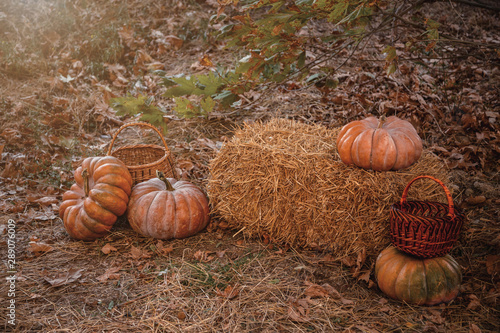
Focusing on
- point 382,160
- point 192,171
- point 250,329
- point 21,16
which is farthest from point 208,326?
point 21,16

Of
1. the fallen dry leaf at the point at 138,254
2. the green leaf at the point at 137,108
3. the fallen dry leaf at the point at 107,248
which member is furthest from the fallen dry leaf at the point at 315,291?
the green leaf at the point at 137,108

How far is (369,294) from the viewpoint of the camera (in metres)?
2.79

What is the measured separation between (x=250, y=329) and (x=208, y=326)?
28 centimetres

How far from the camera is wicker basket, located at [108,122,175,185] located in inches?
147

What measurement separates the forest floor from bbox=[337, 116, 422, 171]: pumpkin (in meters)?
0.82

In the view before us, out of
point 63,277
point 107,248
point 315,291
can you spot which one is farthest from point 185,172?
point 315,291

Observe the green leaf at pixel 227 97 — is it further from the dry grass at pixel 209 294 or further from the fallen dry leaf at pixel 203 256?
the fallen dry leaf at pixel 203 256

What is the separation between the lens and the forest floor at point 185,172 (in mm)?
2570

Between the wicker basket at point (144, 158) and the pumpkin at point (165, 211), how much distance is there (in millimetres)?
188

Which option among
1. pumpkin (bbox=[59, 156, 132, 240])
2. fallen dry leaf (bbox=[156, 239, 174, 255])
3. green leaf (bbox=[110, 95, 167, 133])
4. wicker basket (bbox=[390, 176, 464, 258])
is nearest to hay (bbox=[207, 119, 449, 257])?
wicker basket (bbox=[390, 176, 464, 258])

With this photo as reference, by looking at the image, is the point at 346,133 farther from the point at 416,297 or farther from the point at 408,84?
the point at 408,84

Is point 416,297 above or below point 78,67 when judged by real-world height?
below

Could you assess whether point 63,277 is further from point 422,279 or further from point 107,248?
point 422,279

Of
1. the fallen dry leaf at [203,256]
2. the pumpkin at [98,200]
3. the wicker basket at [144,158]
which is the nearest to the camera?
the fallen dry leaf at [203,256]
